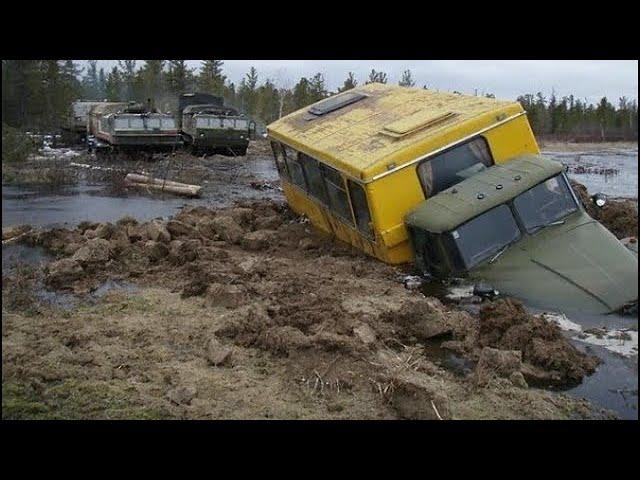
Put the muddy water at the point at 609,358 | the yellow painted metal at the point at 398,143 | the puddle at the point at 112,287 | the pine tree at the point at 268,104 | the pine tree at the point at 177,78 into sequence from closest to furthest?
the muddy water at the point at 609,358
the yellow painted metal at the point at 398,143
the puddle at the point at 112,287
the pine tree at the point at 177,78
the pine tree at the point at 268,104

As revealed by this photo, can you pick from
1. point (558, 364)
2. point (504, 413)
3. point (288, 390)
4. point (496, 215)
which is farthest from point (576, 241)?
point (288, 390)

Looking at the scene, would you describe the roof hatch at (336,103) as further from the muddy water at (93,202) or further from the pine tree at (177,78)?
the pine tree at (177,78)

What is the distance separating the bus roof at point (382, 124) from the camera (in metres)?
9.09

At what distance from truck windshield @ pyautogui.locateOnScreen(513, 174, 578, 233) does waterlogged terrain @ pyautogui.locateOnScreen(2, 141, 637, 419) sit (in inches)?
46.4

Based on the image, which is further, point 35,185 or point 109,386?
point 35,185

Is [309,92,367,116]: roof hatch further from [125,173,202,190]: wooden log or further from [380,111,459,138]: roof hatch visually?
[125,173,202,190]: wooden log

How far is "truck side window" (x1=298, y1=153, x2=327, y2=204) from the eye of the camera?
10945 millimetres

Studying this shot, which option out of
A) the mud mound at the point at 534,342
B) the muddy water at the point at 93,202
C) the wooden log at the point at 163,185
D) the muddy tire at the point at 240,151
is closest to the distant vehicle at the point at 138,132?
the muddy tire at the point at 240,151

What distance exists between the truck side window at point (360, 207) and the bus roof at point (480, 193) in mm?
642

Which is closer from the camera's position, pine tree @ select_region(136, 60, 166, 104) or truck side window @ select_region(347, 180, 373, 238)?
truck side window @ select_region(347, 180, 373, 238)

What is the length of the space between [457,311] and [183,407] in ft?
10.8

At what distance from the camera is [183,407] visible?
5281 millimetres

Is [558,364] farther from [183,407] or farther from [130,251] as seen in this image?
[130,251]

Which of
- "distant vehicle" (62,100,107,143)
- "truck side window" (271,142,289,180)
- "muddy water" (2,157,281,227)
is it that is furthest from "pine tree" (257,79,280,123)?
"truck side window" (271,142,289,180)
